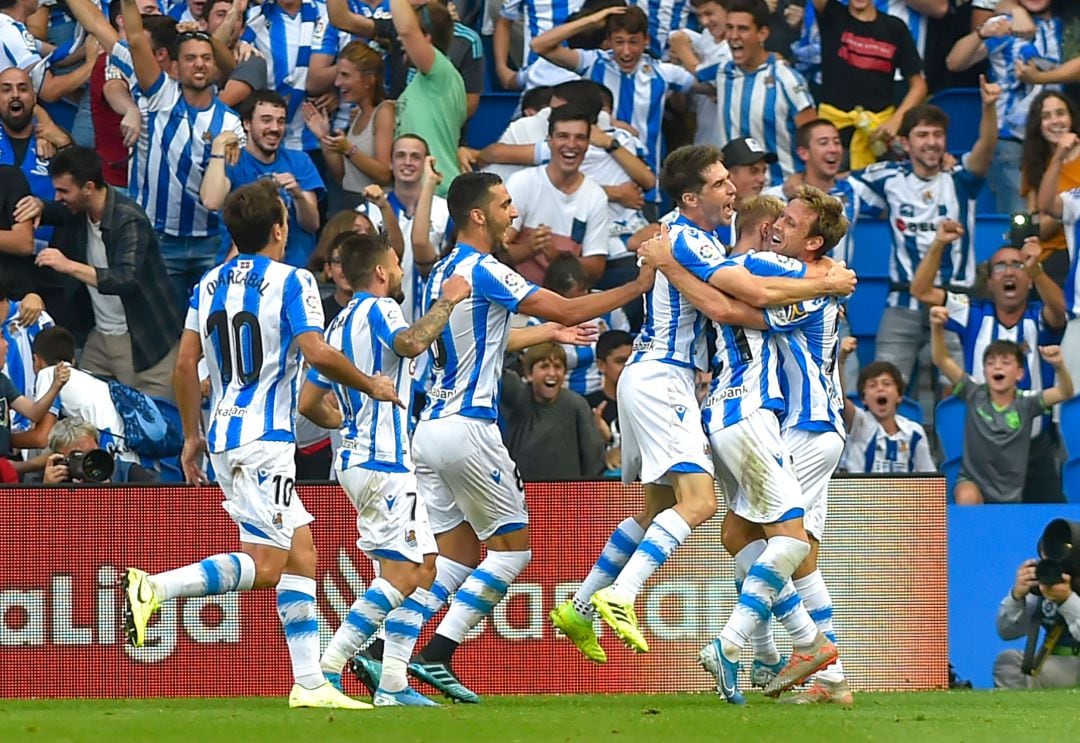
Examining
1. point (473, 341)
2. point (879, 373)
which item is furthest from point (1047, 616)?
point (473, 341)

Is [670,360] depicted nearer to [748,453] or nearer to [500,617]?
[748,453]

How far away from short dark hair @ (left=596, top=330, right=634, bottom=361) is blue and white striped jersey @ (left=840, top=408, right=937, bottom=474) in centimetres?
156

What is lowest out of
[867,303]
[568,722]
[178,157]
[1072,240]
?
[568,722]

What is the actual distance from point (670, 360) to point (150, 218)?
5433 mm

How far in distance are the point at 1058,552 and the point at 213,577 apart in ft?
15.3

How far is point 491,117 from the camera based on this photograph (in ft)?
51.2

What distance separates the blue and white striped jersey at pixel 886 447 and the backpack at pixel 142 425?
4264 mm

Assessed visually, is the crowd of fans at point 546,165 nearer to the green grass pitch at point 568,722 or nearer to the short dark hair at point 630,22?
the short dark hair at point 630,22

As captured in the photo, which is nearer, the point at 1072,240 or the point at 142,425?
the point at 142,425

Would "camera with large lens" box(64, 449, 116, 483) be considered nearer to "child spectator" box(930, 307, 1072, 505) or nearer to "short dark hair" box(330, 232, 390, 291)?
"short dark hair" box(330, 232, 390, 291)

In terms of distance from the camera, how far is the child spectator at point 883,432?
1269cm

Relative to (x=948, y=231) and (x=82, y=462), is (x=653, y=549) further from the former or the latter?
(x=948, y=231)

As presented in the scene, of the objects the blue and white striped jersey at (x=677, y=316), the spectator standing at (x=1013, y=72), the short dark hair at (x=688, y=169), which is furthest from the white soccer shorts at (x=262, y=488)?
the spectator standing at (x=1013, y=72)

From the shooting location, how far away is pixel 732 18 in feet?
46.7
